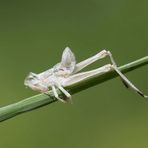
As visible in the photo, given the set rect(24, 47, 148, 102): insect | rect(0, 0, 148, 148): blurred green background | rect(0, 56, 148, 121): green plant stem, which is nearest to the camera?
rect(0, 56, 148, 121): green plant stem

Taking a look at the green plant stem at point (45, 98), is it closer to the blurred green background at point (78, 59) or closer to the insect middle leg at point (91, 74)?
the insect middle leg at point (91, 74)

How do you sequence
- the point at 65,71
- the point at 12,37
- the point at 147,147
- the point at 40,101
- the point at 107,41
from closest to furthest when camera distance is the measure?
the point at 40,101 < the point at 65,71 < the point at 147,147 < the point at 107,41 < the point at 12,37

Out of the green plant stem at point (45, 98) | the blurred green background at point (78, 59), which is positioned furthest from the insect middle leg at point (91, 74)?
the blurred green background at point (78, 59)

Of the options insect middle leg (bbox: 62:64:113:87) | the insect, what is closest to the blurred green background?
the insect

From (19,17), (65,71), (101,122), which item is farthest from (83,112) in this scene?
(65,71)

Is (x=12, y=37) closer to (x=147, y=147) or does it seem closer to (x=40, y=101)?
(x=147, y=147)

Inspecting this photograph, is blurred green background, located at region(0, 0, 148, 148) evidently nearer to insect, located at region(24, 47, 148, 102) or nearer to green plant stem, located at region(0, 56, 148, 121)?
insect, located at region(24, 47, 148, 102)
